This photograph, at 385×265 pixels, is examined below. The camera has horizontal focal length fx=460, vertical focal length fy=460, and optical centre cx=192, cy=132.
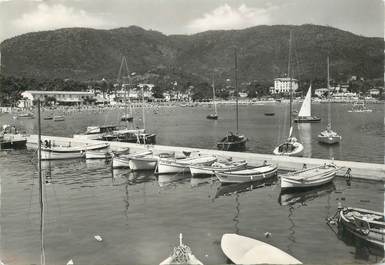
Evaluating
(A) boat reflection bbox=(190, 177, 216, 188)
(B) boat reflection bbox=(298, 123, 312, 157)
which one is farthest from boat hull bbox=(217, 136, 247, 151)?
(A) boat reflection bbox=(190, 177, 216, 188)

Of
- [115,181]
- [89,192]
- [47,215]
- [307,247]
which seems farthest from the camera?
[115,181]

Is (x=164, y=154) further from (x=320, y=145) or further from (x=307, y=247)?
(x=320, y=145)

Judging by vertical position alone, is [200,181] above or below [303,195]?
above

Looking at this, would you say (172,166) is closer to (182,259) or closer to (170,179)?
(170,179)

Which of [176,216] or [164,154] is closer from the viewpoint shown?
[176,216]

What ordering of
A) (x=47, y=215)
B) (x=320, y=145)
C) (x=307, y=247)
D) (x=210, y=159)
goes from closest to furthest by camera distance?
(x=307, y=247)
(x=47, y=215)
(x=210, y=159)
(x=320, y=145)

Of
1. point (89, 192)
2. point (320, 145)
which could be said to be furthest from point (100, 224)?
point (320, 145)

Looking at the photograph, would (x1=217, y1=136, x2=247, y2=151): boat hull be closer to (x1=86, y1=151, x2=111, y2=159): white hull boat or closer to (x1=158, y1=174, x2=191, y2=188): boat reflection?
(x1=86, y1=151, x2=111, y2=159): white hull boat

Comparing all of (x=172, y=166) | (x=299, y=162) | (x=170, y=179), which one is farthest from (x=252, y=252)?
(x=172, y=166)
